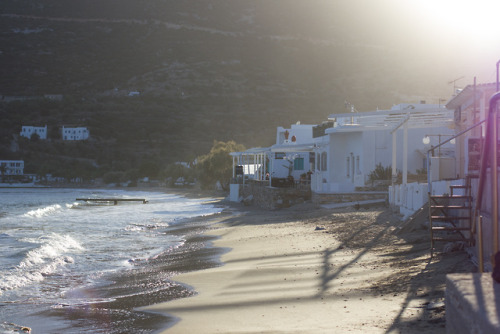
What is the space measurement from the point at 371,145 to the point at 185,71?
88.6m

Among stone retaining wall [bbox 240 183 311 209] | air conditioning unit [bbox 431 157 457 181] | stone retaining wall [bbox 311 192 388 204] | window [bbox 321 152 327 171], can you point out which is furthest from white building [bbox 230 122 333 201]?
air conditioning unit [bbox 431 157 457 181]

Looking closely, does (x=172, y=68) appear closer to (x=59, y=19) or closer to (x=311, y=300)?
(x=59, y=19)

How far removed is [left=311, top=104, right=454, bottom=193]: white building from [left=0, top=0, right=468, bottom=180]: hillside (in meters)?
53.5

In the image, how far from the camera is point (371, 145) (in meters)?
26.7

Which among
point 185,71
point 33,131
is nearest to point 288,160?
point 33,131

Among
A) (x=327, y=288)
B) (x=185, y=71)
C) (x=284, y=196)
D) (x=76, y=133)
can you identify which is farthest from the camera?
(x=185, y=71)

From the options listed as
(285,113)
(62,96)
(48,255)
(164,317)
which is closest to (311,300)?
(164,317)

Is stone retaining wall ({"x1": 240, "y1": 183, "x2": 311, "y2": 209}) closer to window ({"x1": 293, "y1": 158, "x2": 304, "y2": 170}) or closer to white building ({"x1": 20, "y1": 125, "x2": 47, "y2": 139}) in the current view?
window ({"x1": 293, "y1": 158, "x2": 304, "y2": 170})

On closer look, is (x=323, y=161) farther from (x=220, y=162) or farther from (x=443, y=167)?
(x=220, y=162)

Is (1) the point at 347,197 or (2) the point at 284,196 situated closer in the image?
(1) the point at 347,197

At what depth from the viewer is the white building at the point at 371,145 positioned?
22594mm

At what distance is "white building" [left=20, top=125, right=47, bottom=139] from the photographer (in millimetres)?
100375

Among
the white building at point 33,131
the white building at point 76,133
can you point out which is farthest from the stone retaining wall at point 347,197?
the white building at point 33,131

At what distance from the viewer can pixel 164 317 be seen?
26.7ft
